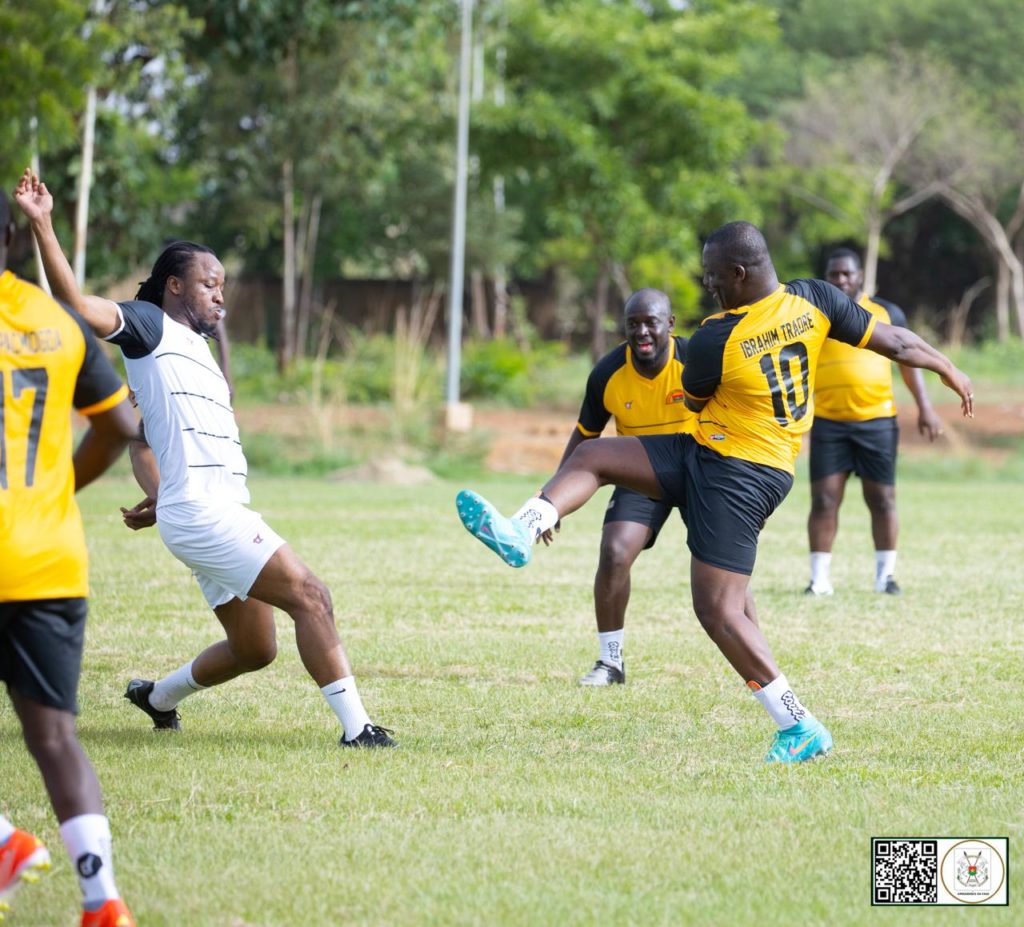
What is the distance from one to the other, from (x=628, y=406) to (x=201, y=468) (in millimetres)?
2623

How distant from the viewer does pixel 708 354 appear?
595cm

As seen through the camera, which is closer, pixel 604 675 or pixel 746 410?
pixel 746 410

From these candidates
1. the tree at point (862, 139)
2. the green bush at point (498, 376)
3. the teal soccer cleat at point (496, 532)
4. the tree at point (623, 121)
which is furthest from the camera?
the tree at point (862, 139)

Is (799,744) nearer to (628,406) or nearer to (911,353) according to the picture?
(911,353)

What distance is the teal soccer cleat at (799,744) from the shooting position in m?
5.94

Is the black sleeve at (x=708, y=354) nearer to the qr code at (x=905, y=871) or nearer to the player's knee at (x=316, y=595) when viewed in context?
the player's knee at (x=316, y=595)

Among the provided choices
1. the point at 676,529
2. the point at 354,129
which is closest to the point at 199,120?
the point at 354,129

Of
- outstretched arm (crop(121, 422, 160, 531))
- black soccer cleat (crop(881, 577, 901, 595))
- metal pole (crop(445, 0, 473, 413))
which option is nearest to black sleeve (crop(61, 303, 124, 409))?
outstretched arm (crop(121, 422, 160, 531))

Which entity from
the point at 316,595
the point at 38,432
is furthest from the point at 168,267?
the point at 38,432

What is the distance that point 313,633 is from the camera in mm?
6012

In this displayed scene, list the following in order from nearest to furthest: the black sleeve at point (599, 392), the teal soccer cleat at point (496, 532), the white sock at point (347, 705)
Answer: the teal soccer cleat at point (496, 532) < the white sock at point (347, 705) < the black sleeve at point (599, 392)

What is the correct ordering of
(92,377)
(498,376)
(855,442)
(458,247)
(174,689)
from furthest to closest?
1. (498,376)
2. (458,247)
3. (855,442)
4. (174,689)
5. (92,377)

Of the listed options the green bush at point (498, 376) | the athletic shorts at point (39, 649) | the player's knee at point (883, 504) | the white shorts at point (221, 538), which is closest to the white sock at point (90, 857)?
the athletic shorts at point (39, 649)

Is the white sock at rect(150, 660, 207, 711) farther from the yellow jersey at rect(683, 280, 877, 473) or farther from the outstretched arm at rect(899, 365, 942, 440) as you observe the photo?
the outstretched arm at rect(899, 365, 942, 440)
